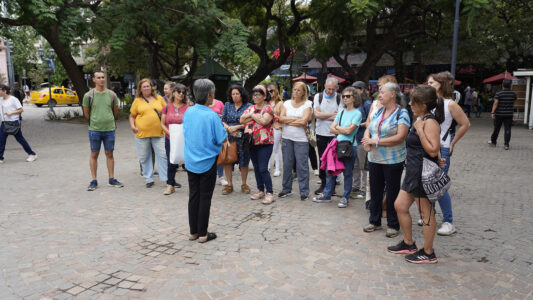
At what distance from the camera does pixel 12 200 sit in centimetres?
622

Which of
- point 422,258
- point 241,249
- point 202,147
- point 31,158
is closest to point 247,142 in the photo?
point 202,147

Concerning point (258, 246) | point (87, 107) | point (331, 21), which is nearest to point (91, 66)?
point (331, 21)

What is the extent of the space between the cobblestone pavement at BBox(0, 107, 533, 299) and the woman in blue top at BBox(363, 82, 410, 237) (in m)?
0.50

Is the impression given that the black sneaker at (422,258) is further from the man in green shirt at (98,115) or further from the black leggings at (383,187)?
the man in green shirt at (98,115)

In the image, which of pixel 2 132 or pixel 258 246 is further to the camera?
pixel 2 132

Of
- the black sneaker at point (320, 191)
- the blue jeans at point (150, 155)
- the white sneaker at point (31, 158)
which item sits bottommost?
the white sneaker at point (31, 158)

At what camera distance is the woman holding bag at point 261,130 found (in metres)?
5.99

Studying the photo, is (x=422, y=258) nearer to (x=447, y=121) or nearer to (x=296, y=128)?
(x=447, y=121)

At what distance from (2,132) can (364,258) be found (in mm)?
8755

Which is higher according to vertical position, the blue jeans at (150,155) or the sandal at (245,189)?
the blue jeans at (150,155)

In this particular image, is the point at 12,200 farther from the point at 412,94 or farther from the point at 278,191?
the point at 412,94

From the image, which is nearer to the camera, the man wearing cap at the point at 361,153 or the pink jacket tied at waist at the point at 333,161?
the pink jacket tied at waist at the point at 333,161

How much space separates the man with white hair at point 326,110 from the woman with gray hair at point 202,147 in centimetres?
225

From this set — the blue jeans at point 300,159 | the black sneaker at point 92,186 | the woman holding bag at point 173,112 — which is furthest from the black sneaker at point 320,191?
the black sneaker at point 92,186
